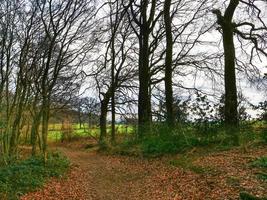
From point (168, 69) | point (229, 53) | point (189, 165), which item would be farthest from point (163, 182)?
point (168, 69)

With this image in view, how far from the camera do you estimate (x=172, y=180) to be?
1095 cm

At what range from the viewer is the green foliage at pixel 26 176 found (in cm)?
1090

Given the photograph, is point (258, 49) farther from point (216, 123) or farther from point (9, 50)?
point (9, 50)

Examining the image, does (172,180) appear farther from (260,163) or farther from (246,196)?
(246,196)

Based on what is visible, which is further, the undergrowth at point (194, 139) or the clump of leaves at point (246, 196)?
the undergrowth at point (194, 139)

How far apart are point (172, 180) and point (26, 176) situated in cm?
A: 441

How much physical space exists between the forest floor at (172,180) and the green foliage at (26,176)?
31cm

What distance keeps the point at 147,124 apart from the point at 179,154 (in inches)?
225

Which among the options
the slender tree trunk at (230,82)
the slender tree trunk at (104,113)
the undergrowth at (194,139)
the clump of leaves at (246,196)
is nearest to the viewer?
the clump of leaves at (246,196)

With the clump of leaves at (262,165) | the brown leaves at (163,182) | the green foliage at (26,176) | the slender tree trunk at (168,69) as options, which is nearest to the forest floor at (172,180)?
the brown leaves at (163,182)

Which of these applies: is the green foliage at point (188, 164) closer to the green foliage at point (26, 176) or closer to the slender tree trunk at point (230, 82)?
the slender tree trunk at point (230, 82)

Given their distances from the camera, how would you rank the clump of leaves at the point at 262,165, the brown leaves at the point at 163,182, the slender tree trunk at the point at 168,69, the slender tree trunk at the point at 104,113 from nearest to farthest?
1. the clump of leaves at the point at 262,165
2. the brown leaves at the point at 163,182
3. the slender tree trunk at the point at 168,69
4. the slender tree trunk at the point at 104,113

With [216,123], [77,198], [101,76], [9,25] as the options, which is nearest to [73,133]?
[101,76]

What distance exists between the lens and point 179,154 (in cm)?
1464
